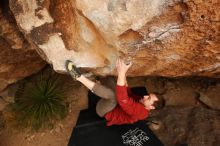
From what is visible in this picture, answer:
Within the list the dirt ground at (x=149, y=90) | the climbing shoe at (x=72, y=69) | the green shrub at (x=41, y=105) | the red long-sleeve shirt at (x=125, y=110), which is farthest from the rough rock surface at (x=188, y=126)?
the climbing shoe at (x=72, y=69)

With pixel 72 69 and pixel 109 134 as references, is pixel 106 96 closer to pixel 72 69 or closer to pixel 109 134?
pixel 72 69

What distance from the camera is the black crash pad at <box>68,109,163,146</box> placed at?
5.12m

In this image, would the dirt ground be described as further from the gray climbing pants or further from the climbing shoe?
the climbing shoe

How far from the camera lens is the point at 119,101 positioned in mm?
4395

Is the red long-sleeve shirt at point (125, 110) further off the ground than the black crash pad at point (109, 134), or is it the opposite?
the red long-sleeve shirt at point (125, 110)

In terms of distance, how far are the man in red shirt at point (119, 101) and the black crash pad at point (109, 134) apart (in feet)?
0.70

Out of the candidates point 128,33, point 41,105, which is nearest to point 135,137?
point 41,105

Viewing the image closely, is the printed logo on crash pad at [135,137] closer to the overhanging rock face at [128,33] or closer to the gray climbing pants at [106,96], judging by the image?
the gray climbing pants at [106,96]

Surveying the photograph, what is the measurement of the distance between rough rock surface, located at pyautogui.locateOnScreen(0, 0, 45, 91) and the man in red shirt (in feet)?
3.51

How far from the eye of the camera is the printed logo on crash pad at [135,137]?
16.7ft

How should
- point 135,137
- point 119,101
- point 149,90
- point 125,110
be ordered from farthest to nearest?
point 149,90
point 135,137
point 125,110
point 119,101

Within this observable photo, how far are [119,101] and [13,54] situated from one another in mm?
1926

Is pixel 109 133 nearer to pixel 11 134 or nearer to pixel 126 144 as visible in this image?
pixel 126 144

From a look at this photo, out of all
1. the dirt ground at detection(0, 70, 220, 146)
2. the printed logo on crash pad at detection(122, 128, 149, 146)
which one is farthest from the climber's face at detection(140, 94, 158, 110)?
the dirt ground at detection(0, 70, 220, 146)
